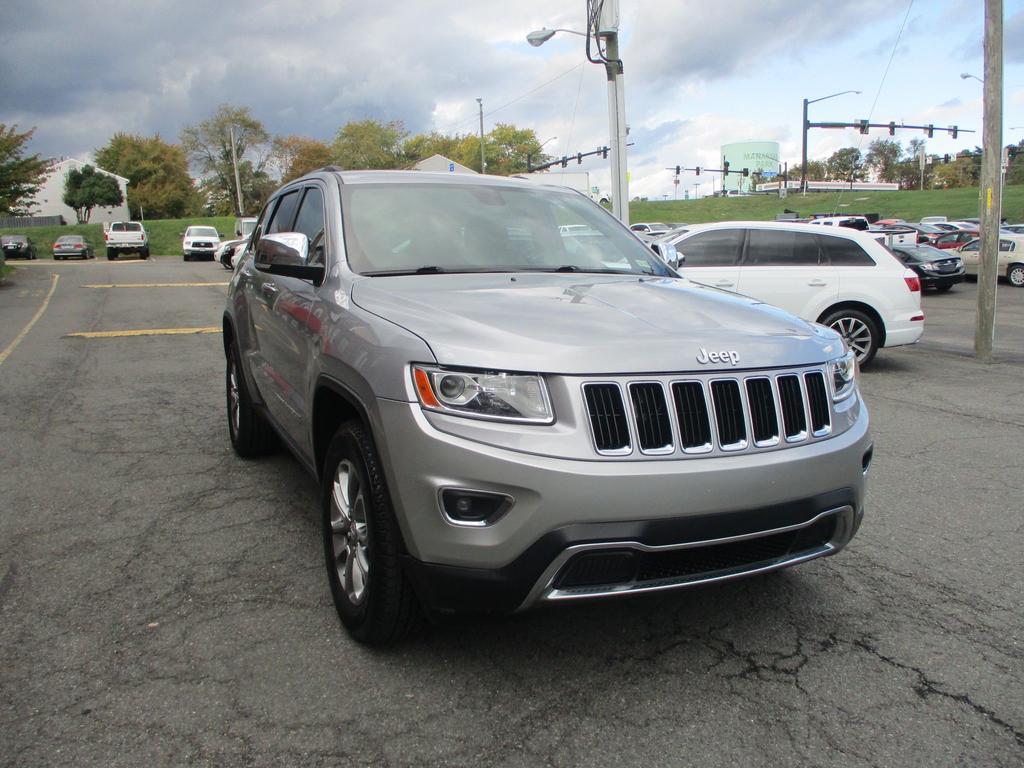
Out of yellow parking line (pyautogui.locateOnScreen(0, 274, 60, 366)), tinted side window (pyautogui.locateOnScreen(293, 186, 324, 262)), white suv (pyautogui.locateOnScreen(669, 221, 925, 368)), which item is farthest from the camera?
yellow parking line (pyautogui.locateOnScreen(0, 274, 60, 366))

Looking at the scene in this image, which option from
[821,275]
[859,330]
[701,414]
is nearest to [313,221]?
[701,414]

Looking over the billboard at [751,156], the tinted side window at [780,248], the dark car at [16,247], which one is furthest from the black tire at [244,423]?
the billboard at [751,156]

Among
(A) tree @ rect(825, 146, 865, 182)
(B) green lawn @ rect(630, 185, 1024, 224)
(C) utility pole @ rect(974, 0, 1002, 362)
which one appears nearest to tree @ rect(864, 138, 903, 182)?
(A) tree @ rect(825, 146, 865, 182)

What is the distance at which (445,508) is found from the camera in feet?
8.38

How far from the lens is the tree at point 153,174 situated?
8606 centimetres

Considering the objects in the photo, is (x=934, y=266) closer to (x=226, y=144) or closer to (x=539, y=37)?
(x=539, y=37)

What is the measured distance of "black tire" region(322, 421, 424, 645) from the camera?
9.09ft

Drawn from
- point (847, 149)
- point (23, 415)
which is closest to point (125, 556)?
point (23, 415)

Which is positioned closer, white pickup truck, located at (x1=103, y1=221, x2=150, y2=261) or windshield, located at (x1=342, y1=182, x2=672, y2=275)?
windshield, located at (x1=342, y1=182, x2=672, y2=275)

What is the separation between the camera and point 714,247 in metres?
10.3

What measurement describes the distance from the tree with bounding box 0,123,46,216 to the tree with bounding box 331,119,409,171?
61551 mm

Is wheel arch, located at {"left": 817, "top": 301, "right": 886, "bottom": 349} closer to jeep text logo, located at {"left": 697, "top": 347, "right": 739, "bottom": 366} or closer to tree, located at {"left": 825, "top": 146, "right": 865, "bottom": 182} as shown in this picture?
jeep text logo, located at {"left": 697, "top": 347, "right": 739, "bottom": 366}

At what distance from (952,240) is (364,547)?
26024 millimetres

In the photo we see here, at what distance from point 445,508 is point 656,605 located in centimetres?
128
